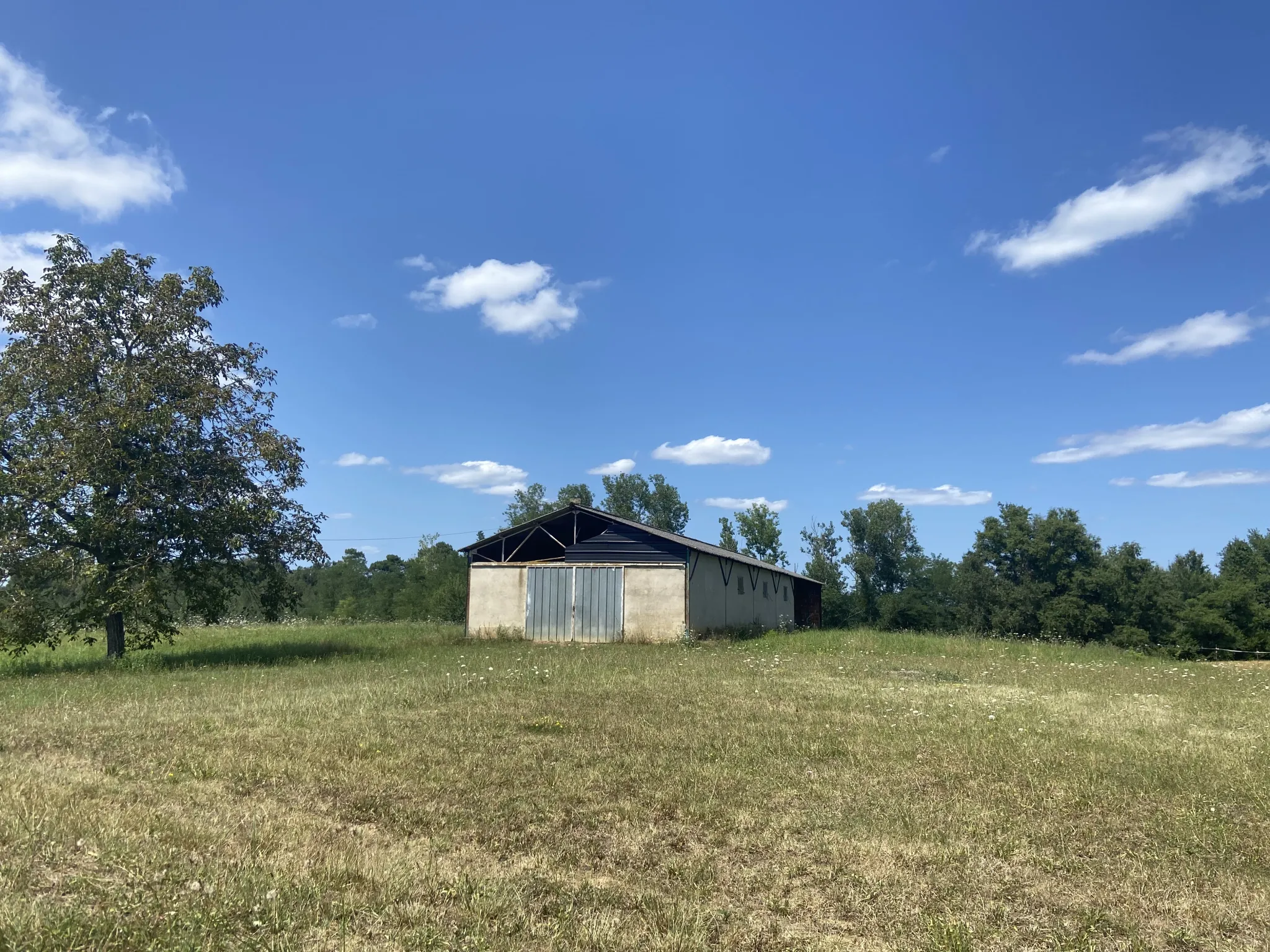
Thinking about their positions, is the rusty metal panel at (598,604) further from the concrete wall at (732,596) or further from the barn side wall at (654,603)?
the concrete wall at (732,596)

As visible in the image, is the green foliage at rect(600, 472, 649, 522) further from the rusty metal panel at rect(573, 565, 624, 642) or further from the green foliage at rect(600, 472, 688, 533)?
the rusty metal panel at rect(573, 565, 624, 642)

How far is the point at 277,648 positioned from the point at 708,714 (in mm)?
16239

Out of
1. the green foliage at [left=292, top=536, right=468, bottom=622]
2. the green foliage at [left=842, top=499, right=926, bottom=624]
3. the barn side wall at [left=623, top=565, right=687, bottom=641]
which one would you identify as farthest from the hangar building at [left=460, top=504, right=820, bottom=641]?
the green foliage at [left=842, top=499, right=926, bottom=624]

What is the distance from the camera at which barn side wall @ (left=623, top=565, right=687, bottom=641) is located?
26719 millimetres

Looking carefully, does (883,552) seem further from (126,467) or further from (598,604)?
(126,467)

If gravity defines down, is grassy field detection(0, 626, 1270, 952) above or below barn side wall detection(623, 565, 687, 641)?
below

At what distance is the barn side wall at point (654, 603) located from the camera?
87.7 ft

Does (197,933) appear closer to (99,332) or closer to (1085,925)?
(1085,925)

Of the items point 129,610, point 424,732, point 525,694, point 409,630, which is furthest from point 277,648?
point 424,732

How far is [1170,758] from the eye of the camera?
8.76 m

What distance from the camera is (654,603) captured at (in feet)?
88.6

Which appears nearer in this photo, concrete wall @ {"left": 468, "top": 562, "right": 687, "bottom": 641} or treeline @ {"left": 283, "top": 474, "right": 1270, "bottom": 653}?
concrete wall @ {"left": 468, "top": 562, "right": 687, "bottom": 641}

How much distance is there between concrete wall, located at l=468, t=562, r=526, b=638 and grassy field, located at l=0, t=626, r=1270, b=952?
578 inches

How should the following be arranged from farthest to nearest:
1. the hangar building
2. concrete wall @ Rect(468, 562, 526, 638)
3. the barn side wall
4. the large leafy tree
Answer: concrete wall @ Rect(468, 562, 526, 638), the hangar building, the barn side wall, the large leafy tree
